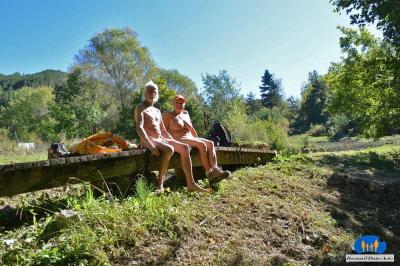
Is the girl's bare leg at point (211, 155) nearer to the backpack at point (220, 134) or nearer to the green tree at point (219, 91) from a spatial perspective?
the backpack at point (220, 134)

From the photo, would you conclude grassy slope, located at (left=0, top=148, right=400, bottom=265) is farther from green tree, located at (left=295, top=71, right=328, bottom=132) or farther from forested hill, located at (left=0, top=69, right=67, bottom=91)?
forested hill, located at (left=0, top=69, right=67, bottom=91)

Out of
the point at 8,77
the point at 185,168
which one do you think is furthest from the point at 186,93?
the point at 8,77

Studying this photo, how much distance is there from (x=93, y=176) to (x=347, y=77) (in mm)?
14216

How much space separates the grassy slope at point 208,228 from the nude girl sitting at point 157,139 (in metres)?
0.33

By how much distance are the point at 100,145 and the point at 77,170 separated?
4.28ft

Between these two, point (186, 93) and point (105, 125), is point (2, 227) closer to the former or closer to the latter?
point (105, 125)

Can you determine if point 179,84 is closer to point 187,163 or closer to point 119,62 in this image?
point 119,62

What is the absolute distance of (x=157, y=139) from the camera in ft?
18.3

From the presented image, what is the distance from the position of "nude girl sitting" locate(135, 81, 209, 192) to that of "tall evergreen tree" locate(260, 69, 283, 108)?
225 feet

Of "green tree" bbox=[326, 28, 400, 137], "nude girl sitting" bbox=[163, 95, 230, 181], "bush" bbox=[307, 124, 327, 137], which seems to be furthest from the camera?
Answer: "bush" bbox=[307, 124, 327, 137]

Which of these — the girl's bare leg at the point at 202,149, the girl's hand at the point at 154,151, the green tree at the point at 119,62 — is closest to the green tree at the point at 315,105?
the green tree at the point at 119,62

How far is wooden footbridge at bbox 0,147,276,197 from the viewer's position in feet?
13.4

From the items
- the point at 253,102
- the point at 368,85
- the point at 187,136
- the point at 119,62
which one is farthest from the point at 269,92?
the point at 187,136

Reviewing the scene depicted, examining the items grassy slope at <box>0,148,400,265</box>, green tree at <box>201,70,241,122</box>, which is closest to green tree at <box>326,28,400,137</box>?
grassy slope at <box>0,148,400,265</box>
